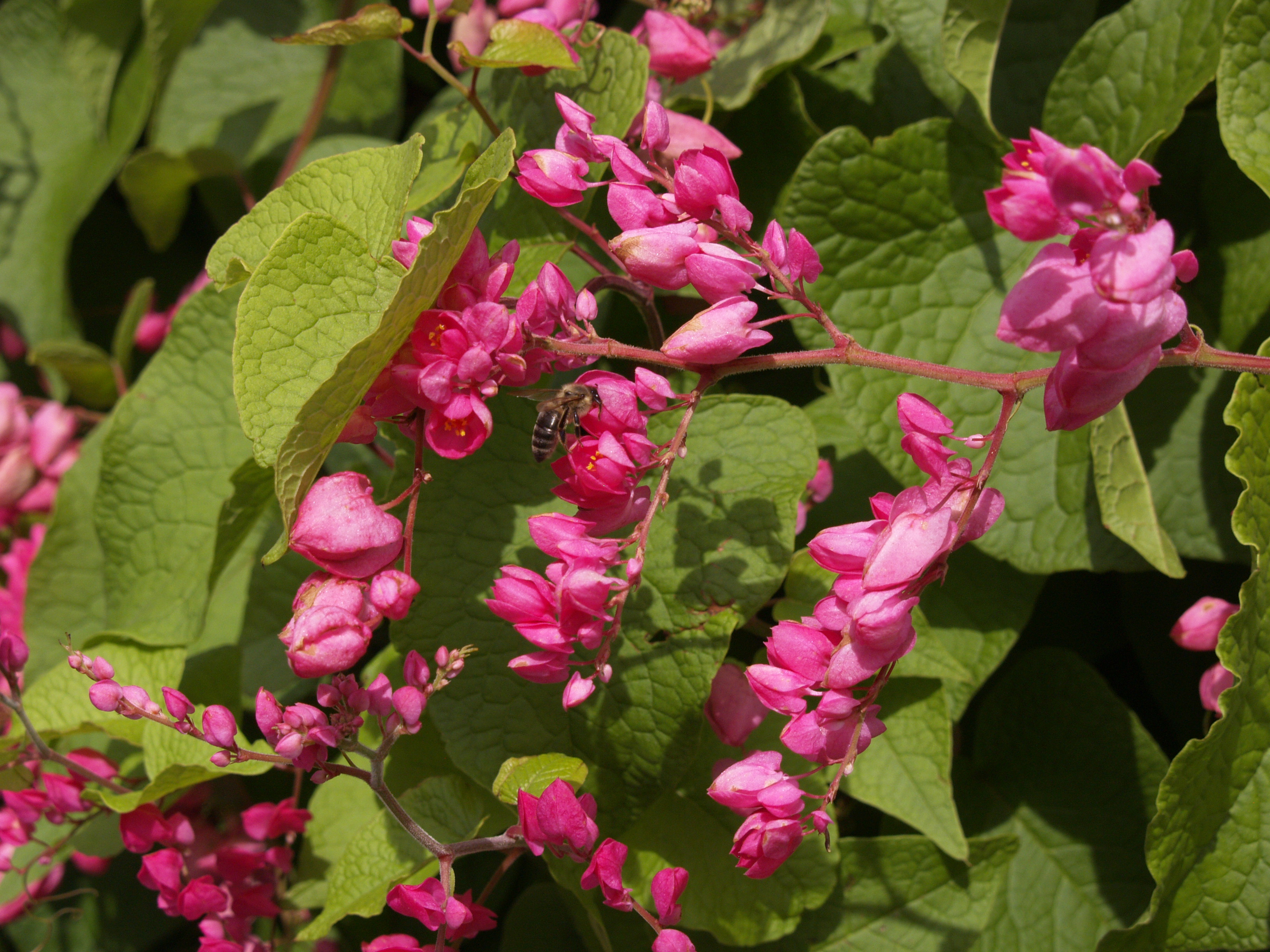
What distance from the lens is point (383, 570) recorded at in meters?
0.59

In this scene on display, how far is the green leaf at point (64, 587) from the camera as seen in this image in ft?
3.22

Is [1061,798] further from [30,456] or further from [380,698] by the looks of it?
[30,456]

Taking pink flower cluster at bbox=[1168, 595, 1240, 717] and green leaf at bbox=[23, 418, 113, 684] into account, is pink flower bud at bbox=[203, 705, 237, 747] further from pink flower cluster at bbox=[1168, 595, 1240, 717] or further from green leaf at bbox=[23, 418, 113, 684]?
pink flower cluster at bbox=[1168, 595, 1240, 717]

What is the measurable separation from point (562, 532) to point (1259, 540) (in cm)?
42

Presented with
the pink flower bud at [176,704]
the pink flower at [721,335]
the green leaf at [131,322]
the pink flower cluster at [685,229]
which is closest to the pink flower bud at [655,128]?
the pink flower cluster at [685,229]

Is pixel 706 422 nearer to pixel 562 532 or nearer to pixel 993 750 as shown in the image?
pixel 562 532

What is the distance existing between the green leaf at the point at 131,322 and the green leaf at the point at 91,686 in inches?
17.7

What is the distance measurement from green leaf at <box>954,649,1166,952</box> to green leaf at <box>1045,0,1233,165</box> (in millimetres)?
437

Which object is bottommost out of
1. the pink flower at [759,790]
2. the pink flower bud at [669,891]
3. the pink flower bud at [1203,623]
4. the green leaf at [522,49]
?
the pink flower bud at [669,891]

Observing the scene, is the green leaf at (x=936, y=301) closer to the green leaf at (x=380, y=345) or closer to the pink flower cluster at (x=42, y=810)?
the green leaf at (x=380, y=345)

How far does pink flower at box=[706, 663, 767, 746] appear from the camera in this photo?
2.22ft

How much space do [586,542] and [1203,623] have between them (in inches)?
17.5

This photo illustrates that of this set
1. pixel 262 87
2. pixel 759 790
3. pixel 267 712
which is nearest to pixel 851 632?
pixel 759 790

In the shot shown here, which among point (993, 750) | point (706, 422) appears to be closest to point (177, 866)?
point (706, 422)
